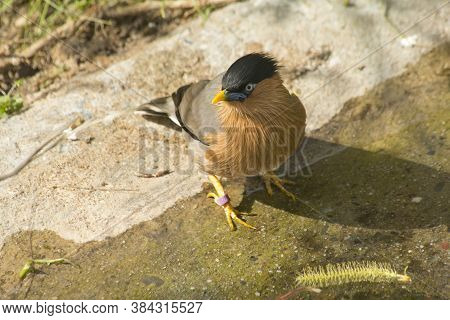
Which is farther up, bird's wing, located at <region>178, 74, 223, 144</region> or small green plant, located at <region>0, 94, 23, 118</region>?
bird's wing, located at <region>178, 74, 223, 144</region>

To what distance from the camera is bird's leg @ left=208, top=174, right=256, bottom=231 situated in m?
4.89

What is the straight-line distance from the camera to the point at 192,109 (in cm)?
542

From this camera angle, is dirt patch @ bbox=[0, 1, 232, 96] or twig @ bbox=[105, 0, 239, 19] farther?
twig @ bbox=[105, 0, 239, 19]

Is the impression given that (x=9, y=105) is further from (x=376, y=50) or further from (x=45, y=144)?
(x=376, y=50)

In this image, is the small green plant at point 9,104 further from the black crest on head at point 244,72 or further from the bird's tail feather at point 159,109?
the black crest on head at point 244,72

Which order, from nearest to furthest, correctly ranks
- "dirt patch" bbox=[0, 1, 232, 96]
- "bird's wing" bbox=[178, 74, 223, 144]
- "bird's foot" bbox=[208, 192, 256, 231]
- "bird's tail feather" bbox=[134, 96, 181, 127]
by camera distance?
"bird's foot" bbox=[208, 192, 256, 231], "bird's wing" bbox=[178, 74, 223, 144], "bird's tail feather" bbox=[134, 96, 181, 127], "dirt patch" bbox=[0, 1, 232, 96]

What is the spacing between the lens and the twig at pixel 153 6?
686cm

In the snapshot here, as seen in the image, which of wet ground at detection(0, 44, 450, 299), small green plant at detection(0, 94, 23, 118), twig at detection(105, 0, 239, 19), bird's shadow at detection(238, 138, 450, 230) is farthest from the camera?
twig at detection(105, 0, 239, 19)

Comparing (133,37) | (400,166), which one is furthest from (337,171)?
(133,37)

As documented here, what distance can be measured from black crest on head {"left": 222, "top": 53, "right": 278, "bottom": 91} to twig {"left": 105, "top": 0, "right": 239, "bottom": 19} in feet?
7.02

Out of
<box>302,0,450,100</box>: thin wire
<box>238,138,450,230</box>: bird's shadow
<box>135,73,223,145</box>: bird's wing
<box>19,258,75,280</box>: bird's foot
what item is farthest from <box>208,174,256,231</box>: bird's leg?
<box>302,0,450,100</box>: thin wire

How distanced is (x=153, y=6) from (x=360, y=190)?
325 centimetres

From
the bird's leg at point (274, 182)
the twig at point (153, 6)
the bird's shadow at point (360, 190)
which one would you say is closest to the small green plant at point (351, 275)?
the bird's shadow at point (360, 190)

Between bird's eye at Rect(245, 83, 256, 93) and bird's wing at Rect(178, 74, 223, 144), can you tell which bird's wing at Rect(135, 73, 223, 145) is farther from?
bird's eye at Rect(245, 83, 256, 93)
